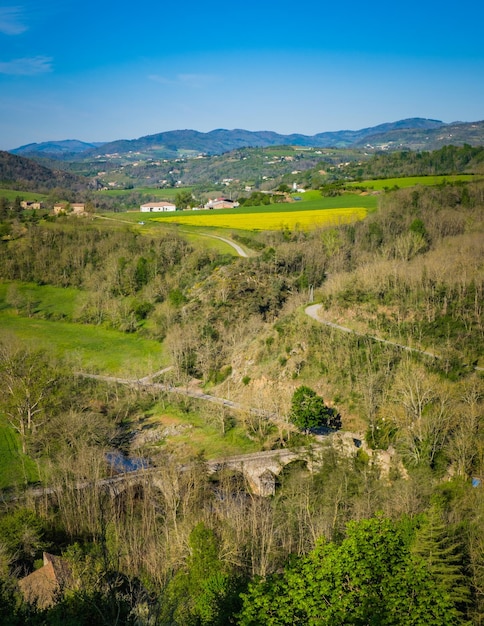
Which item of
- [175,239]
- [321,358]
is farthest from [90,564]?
[175,239]

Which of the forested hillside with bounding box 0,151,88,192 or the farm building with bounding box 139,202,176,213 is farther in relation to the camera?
the forested hillside with bounding box 0,151,88,192

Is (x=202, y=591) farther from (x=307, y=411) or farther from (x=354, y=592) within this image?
(x=307, y=411)

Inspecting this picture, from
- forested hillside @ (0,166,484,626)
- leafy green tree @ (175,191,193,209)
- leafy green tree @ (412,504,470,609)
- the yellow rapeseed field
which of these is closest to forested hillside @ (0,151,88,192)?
leafy green tree @ (175,191,193,209)

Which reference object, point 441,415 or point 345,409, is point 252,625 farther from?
point 345,409

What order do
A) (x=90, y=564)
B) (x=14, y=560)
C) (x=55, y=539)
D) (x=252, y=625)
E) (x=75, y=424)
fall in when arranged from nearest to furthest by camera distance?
1. (x=252, y=625)
2. (x=90, y=564)
3. (x=14, y=560)
4. (x=55, y=539)
5. (x=75, y=424)

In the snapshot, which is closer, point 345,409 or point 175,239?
point 345,409

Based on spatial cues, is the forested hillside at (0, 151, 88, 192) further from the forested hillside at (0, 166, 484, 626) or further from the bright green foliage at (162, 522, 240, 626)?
the bright green foliage at (162, 522, 240, 626)
